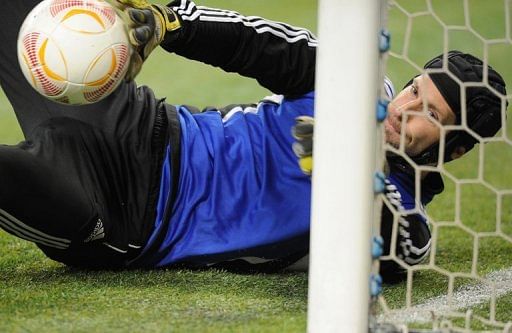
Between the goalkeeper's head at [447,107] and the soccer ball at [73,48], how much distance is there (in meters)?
0.86

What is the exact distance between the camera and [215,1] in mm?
8219

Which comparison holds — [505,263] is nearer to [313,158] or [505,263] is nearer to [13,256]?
[313,158]

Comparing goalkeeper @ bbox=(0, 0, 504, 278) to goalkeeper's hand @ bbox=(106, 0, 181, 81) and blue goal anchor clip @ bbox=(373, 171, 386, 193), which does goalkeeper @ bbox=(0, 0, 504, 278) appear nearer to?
goalkeeper's hand @ bbox=(106, 0, 181, 81)

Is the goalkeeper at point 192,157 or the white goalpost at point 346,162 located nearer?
the white goalpost at point 346,162

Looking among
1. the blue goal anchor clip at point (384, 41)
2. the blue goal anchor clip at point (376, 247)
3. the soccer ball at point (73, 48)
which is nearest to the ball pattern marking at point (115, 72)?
the soccer ball at point (73, 48)

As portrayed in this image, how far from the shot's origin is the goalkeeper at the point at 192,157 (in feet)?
9.93

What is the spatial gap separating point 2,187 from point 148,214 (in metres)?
0.51

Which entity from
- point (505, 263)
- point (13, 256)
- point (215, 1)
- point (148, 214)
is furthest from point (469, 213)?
point (215, 1)

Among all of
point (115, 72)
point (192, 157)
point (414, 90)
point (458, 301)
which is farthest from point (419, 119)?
point (115, 72)

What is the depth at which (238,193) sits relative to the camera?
10.3 feet

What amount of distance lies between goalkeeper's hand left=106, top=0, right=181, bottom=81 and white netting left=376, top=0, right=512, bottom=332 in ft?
2.28

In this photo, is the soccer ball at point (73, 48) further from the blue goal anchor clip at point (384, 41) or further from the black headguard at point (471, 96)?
the black headguard at point (471, 96)

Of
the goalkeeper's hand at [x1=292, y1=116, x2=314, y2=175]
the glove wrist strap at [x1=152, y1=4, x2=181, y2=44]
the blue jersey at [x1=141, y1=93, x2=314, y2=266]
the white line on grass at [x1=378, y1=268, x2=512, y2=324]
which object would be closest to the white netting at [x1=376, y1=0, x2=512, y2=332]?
the white line on grass at [x1=378, y1=268, x2=512, y2=324]

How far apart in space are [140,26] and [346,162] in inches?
34.8
